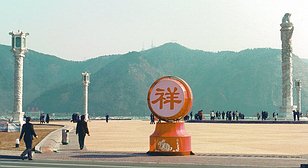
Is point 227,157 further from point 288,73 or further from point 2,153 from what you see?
point 288,73

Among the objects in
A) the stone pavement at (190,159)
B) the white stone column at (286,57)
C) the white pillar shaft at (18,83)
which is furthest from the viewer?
the white stone column at (286,57)

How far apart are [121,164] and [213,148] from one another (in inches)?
328

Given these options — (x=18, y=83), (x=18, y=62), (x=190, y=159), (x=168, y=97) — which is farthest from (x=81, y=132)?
(x=18, y=83)

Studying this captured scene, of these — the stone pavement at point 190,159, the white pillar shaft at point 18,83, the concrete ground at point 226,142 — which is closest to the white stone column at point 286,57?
the white pillar shaft at point 18,83

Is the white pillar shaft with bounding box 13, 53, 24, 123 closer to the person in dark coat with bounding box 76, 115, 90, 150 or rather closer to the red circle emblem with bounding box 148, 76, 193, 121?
the person in dark coat with bounding box 76, 115, 90, 150

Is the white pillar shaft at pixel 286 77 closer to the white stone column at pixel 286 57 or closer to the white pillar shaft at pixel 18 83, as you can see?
the white stone column at pixel 286 57

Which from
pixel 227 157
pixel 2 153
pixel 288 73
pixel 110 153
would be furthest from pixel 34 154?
pixel 288 73

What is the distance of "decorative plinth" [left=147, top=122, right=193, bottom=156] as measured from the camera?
70.9ft

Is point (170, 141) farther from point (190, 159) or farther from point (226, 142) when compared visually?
point (226, 142)

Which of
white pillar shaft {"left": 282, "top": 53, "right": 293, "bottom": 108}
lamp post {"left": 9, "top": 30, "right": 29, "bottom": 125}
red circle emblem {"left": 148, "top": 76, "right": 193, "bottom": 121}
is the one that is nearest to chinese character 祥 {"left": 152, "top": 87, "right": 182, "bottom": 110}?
red circle emblem {"left": 148, "top": 76, "right": 193, "bottom": 121}

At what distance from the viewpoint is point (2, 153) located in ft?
74.2

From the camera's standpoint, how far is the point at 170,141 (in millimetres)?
21594

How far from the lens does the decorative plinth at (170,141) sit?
21.6m

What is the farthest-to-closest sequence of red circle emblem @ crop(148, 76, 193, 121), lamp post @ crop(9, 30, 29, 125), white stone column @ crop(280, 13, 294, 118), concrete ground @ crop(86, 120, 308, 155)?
white stone column @ crop(280, 13, 294, 118) → lamp post @ crop(9, 30, 29, 125) → concrete ground @ crop(86, 120, 308, 155) → red circle emblem @ crop(148, 76, 193, 121)
